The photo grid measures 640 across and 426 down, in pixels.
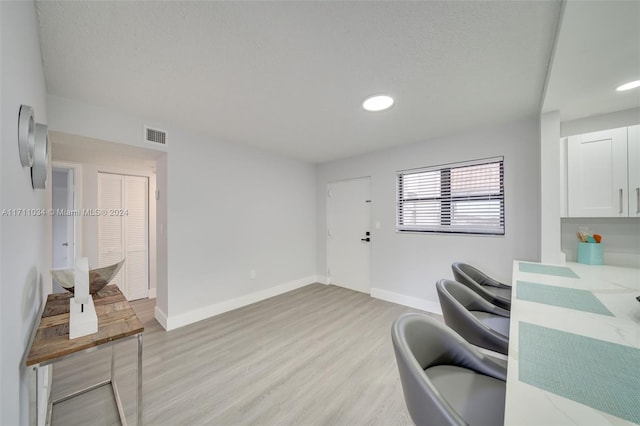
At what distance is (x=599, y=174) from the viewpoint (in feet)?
6.83

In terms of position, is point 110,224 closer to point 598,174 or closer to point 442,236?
point 442,236

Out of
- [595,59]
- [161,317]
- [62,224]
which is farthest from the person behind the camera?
[62,224]

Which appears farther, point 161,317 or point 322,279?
point 322,279

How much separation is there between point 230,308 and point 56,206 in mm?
2974

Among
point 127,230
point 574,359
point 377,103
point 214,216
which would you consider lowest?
point 574,359

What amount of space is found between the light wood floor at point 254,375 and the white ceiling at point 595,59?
97.3 inches

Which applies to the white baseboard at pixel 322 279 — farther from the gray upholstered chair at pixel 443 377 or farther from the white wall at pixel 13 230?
the white wall at pixel 13 230

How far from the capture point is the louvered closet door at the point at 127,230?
3.57 m

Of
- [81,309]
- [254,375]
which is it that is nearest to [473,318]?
[254,375]

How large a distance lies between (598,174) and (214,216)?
13.3 feet

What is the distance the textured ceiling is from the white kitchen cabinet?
0.56 meters

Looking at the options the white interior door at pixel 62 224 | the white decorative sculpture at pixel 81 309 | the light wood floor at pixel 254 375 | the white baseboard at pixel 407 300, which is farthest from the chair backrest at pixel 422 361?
the white interior door at pixel 62 224

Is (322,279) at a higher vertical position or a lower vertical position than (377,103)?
lower

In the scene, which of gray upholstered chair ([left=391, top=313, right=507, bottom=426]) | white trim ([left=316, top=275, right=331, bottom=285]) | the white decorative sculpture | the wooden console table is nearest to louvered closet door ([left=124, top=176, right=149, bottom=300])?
the wooden console table
